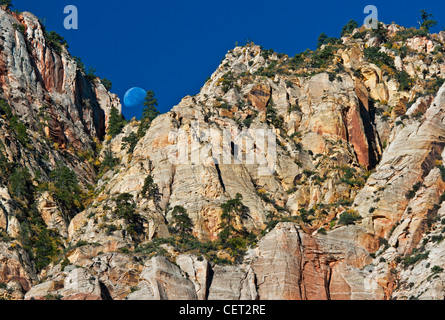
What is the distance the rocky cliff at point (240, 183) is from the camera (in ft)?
283

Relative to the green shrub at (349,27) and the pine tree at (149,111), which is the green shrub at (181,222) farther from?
the green shrub at (349,27)

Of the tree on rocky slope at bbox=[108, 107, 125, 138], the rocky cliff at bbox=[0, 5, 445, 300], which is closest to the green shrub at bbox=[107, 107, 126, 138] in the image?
the tree on rocky slope at bbox=[108, 107, 125, 138]

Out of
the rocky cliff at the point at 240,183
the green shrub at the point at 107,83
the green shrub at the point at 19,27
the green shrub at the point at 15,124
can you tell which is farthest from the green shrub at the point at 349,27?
the green shrub at the point at 15,124

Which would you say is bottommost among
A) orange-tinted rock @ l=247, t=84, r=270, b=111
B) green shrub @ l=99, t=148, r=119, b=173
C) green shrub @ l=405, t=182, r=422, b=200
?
green shrub @ l=405, t=182, r=422, b=200

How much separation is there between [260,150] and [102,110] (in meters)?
45.6

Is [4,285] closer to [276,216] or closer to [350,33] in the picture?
[276,216]

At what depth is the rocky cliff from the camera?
86250mm

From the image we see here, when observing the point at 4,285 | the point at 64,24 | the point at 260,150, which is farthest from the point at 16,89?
the point at 4,285

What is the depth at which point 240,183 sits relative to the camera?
10294 centimetres

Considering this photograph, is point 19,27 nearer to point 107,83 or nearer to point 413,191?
point 107,83

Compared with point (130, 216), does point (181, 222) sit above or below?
below

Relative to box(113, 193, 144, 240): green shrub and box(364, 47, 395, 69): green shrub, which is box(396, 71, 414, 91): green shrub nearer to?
box(364, 47, 395, 69): green shrub

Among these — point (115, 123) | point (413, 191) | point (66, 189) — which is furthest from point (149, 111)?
point (413, 191)

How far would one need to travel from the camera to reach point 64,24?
12106cm
